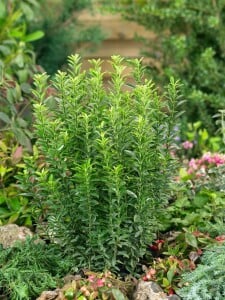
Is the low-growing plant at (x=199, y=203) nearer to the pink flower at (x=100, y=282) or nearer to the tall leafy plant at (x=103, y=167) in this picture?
the tall leafy plant at (x=103, y=167)

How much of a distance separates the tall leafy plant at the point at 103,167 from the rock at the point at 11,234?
0.73ft

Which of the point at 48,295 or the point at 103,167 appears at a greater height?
the point at 103,167

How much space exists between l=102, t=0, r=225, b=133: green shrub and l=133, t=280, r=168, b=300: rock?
6.00 ft

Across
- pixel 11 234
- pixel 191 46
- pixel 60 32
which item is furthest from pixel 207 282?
pixel 60 32

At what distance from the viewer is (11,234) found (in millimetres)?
2205

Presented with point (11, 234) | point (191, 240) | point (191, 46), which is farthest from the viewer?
point (191, 46)

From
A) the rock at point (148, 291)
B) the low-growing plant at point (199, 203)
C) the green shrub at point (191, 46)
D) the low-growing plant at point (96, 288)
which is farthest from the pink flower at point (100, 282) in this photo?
the green shrub at point (191, 46)

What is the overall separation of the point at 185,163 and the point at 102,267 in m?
1.16

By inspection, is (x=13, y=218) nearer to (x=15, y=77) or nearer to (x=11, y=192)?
(x=11, y=192)

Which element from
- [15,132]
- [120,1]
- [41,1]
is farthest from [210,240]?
[41,1]

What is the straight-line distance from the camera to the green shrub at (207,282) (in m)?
1.78

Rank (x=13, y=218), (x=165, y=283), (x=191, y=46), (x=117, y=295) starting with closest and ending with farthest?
1. (x=117, y=295)
2. (x=165, y=283)
3. (x=13, y=218)
4. (x=191, y=46)

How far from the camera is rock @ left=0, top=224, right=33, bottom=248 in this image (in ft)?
7.16

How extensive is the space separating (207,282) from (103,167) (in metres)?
0.44
